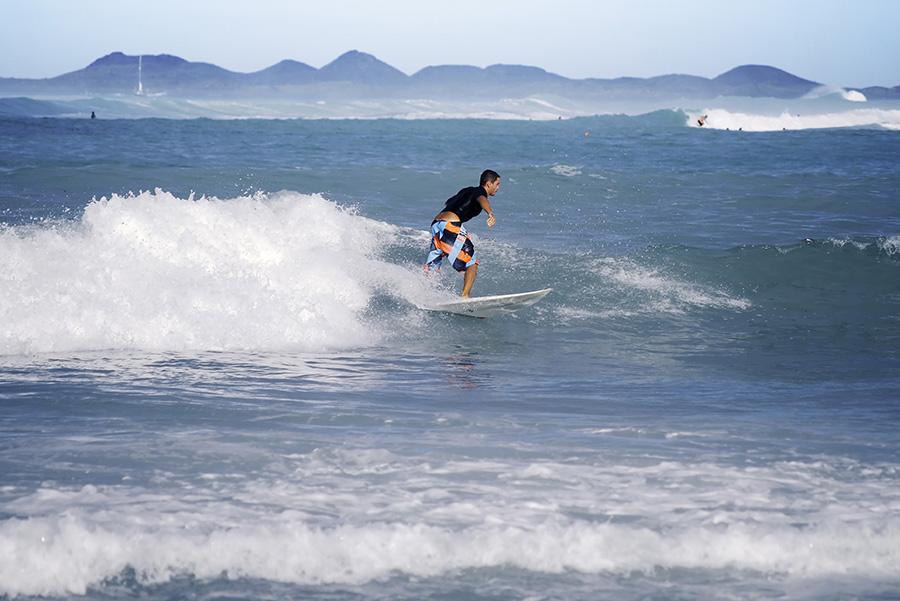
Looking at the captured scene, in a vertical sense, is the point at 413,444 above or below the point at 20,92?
below

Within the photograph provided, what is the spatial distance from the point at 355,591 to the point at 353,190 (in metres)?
20.9

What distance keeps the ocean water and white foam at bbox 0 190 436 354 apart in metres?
0.04

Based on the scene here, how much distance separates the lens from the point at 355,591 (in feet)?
13.4

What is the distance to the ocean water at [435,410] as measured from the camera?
14.1ft

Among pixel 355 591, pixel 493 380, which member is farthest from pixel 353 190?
pixel 355 591

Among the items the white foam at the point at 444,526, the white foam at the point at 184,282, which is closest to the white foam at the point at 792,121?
the white foam at the point at 184,282

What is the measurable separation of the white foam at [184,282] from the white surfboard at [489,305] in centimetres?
98

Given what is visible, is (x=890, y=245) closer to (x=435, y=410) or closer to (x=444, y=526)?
(x=435, y=410)

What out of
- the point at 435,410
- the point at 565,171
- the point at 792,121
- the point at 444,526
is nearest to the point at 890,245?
the point at 435,410

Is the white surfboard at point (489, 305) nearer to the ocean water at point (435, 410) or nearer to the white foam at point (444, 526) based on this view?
the ocean water at point (435, 410)

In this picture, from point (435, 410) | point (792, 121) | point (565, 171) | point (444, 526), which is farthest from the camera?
point (792, 121)

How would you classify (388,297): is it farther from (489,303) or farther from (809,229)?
(809,229)

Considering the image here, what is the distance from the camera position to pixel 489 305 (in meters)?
11.1

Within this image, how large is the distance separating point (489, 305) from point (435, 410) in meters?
4.14
